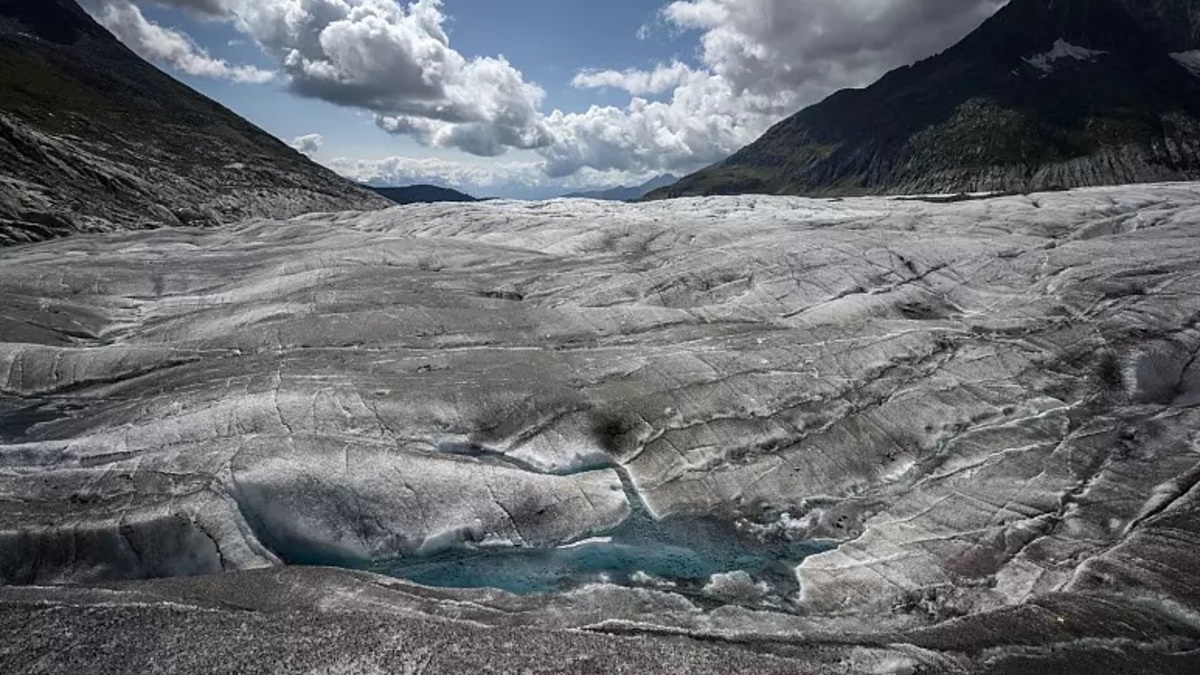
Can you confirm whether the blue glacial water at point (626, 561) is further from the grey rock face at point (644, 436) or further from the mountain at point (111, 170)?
the mountain at point (111, 170)

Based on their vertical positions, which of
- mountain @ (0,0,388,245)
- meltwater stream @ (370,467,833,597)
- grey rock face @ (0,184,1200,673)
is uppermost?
mountain @ (0,0,388,245)

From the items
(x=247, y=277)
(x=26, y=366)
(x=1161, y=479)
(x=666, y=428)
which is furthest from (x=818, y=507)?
(x=247, y=277)

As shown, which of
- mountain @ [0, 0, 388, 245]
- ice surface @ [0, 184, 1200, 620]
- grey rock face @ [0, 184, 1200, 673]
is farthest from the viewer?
mountain @ [0, 0, 388, 245]

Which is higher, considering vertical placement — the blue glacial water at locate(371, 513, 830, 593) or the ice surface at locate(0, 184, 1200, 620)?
the ice surface at locate(0, 184, 1200, 620)

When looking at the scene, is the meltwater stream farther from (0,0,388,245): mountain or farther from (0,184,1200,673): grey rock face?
(0,0,388,245): mountain

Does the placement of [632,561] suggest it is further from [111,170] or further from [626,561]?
[111,170]

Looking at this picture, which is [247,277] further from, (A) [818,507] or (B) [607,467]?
(A) [818,507]

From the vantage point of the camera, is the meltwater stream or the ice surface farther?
the ice surface

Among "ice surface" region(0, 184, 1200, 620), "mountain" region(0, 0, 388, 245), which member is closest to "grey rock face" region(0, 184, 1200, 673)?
"ice surface" region(0, 184, 1200, 620)
